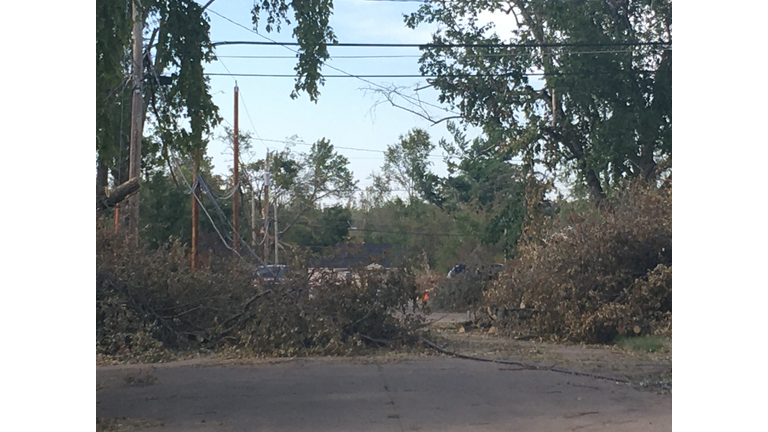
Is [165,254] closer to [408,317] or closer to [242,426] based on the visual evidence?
[408,317]

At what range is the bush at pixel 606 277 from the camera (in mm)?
12648

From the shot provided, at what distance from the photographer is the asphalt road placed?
652cm

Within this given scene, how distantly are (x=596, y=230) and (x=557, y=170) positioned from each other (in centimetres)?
1182

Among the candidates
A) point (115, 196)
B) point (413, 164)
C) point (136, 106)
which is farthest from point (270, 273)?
point (413, 164)

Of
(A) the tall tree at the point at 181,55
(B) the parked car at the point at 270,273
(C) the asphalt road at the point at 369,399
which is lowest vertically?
(C) the asphalt road at the point at 369,399

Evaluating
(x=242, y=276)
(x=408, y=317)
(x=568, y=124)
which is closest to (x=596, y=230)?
(x=408, y=317)

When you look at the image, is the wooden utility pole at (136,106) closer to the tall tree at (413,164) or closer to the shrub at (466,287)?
the shrub at (466,287)

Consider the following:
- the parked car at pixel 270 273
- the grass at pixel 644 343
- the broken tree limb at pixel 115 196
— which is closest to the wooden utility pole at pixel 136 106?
the parked car at pixel 270 273

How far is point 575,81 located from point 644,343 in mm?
12036

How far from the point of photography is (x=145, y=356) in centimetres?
1074

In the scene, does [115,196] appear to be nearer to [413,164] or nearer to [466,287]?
[466,287]

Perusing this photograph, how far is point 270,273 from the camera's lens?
40.9 ft

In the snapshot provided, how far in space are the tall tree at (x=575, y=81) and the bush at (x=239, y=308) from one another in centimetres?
1080

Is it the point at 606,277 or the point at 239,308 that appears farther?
the point at 606,277
